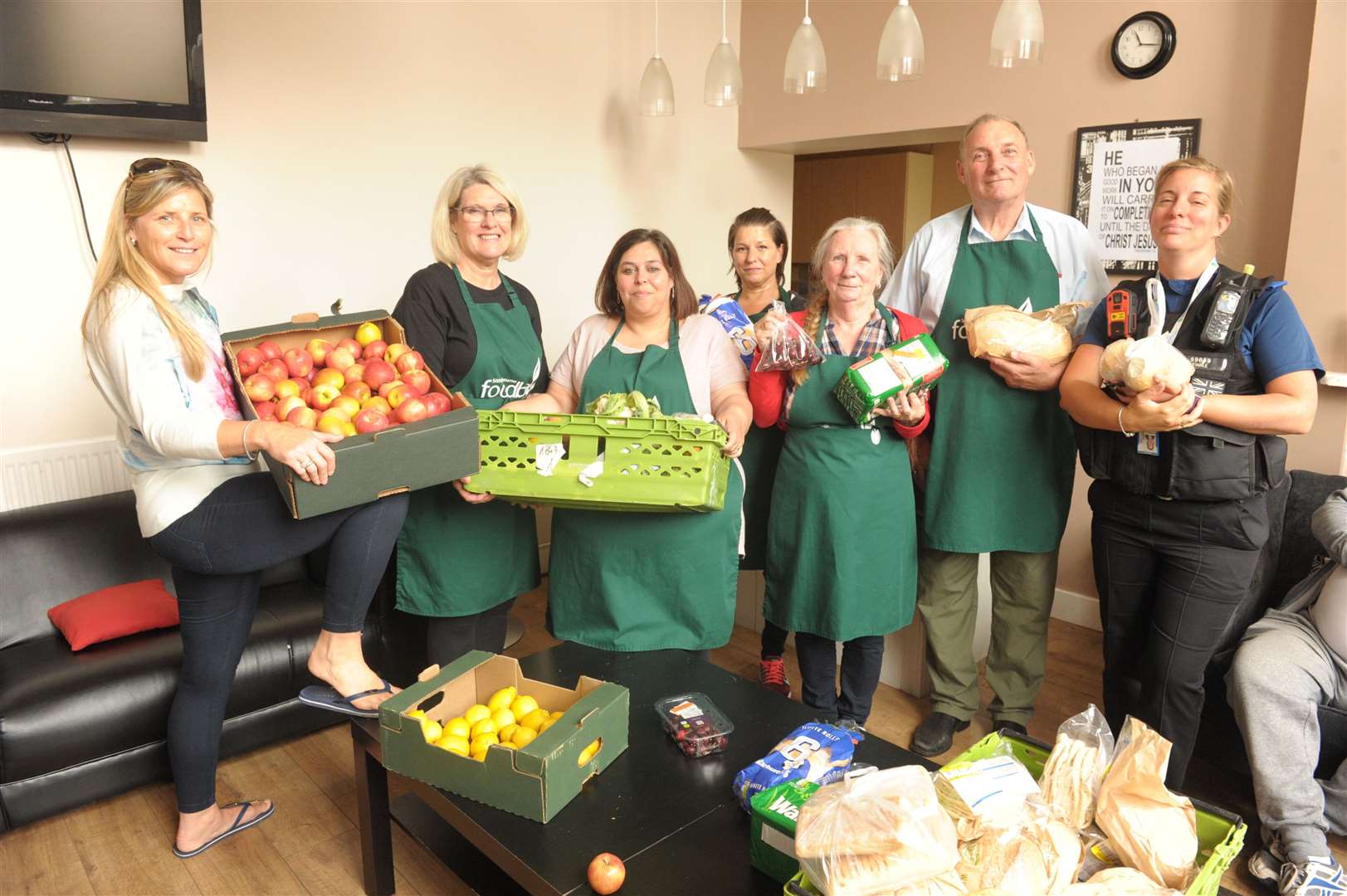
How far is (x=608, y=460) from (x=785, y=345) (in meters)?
0.53

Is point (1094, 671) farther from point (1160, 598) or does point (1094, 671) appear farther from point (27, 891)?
point (27, 891)

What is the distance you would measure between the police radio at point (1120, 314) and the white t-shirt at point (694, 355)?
0.83m

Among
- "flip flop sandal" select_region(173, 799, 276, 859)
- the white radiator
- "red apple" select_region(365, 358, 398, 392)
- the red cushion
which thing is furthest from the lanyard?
the white radiator

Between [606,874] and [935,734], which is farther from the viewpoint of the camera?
[935,734]

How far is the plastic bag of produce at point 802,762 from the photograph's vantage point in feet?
4.69

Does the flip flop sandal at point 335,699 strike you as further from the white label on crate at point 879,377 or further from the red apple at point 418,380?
the white label on crate at point 879,377

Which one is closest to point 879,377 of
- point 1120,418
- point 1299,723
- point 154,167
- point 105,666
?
point 1120,418

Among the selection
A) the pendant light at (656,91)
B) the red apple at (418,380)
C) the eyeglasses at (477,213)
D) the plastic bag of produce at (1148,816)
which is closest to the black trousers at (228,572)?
the red apple at (418,380)

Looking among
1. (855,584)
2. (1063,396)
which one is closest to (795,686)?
(855,584)

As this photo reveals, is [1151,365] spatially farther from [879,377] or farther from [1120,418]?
[879,377]

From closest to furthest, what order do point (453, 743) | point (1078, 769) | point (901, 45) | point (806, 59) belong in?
point (1078, 769) < point (453, 743) < point (901, 45) < point (806, 59)

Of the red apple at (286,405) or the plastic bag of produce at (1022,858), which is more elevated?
the red apple at (286,405)

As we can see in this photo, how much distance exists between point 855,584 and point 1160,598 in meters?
0.67

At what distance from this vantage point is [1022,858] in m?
1.14
